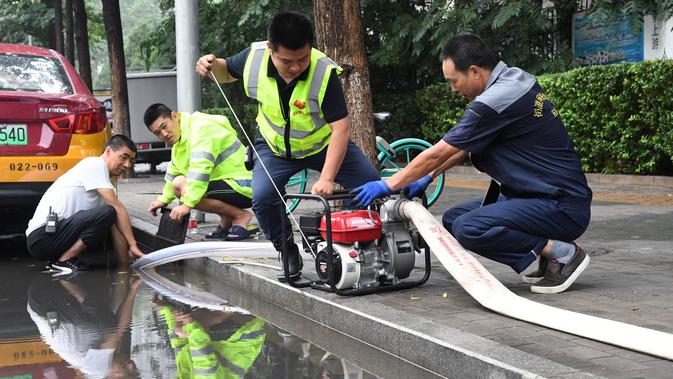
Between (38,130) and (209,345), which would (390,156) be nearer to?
(38,130)

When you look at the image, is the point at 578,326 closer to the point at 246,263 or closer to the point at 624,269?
the point at 624,269

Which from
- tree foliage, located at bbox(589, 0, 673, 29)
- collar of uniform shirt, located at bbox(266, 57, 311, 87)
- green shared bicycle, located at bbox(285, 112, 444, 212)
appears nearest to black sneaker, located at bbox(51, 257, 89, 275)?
green shared bicycle, located at bbox(285, 112, 444, 212)

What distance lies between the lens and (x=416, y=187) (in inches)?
239

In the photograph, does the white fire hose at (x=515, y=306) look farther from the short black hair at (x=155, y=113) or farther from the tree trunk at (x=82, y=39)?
the tree trunk at (x=82, y=39)

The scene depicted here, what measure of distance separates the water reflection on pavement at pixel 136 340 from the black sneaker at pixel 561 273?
1.39 m

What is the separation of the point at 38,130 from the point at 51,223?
3.28 ft

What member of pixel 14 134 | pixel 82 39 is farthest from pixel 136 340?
pixel 82 39

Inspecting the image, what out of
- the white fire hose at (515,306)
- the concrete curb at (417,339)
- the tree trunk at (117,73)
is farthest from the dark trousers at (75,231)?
the tree trunk at (117,73)

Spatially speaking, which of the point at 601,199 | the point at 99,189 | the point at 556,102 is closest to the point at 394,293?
the point at 99,189

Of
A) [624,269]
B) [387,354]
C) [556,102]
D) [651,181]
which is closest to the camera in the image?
[387,354]

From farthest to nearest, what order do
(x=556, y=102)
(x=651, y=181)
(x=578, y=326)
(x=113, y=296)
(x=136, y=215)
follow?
(x=556, y=102)
(x=651, y=181)
(x=136, y=215)
(x=113, y=296)
(x=578, y=326)

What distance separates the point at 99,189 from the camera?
798cm

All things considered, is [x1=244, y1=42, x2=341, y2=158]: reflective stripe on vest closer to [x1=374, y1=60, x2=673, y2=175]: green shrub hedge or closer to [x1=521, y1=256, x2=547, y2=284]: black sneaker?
[x1=521, y1=256, x2=547, y2=284]: black sneaker

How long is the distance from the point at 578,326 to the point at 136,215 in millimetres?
7564
